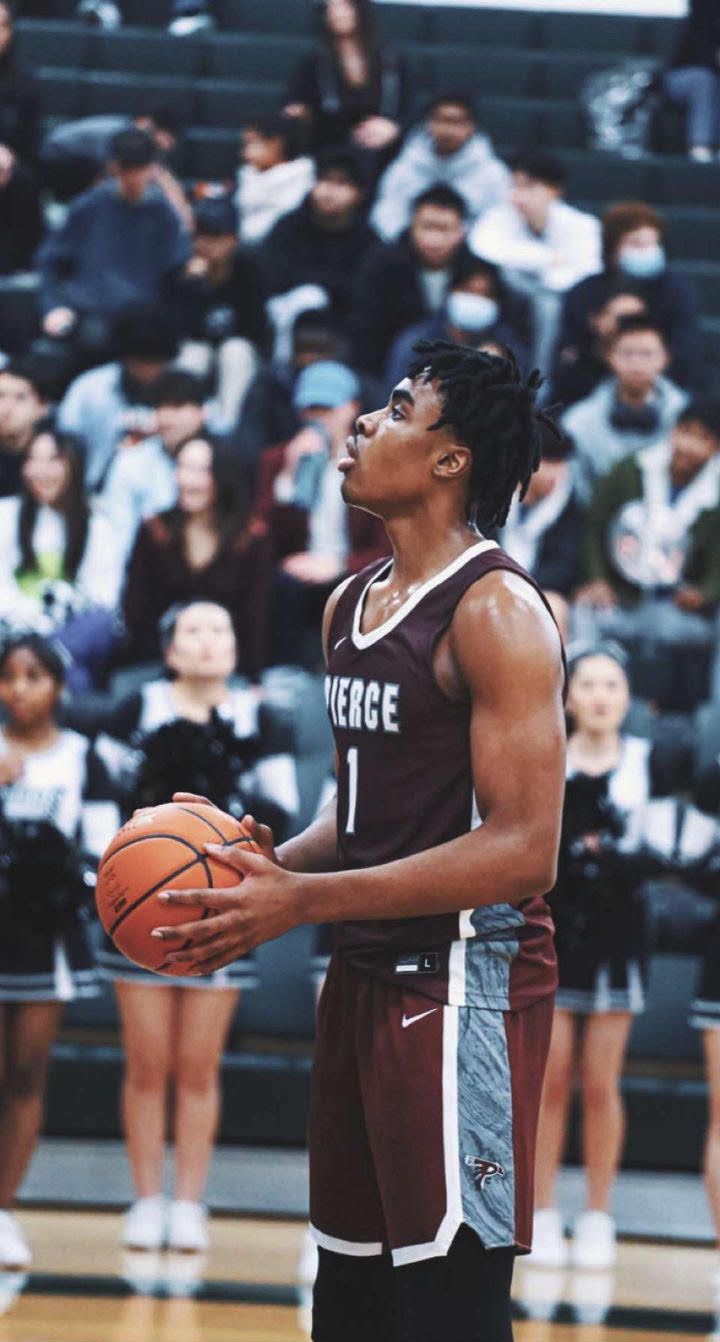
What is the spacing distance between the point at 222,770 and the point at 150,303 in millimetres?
3600

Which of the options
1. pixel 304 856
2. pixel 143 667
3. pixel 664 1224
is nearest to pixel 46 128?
pixel 143 667

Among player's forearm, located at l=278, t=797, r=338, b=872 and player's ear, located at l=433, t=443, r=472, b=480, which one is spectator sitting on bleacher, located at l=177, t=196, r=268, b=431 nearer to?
player's forearm, located at l=278, t=797, r=338, b=872

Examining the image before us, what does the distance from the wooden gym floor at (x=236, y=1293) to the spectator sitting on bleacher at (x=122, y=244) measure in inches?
165

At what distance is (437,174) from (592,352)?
5.09ft

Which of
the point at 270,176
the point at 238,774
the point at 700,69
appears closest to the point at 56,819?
the point at 238,774

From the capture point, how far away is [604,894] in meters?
5.56

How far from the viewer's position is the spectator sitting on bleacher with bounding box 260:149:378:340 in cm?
866

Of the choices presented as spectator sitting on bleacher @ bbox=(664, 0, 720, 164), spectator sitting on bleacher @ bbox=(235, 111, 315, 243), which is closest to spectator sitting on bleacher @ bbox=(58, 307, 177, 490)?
spectator sitting on bleacher @ bbox=(235, 111, 315, 243)

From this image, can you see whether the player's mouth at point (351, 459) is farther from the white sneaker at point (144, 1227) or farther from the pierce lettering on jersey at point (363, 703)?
the white sneaker at point (144, 1227)

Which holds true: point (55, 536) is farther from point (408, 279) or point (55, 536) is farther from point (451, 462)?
point (451, 462)

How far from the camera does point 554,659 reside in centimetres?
277

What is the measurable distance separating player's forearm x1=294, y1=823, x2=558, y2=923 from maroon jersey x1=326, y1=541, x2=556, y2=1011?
0.10m

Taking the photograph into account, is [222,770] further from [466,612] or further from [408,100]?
[408,100]

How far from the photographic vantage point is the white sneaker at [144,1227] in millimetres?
5328
